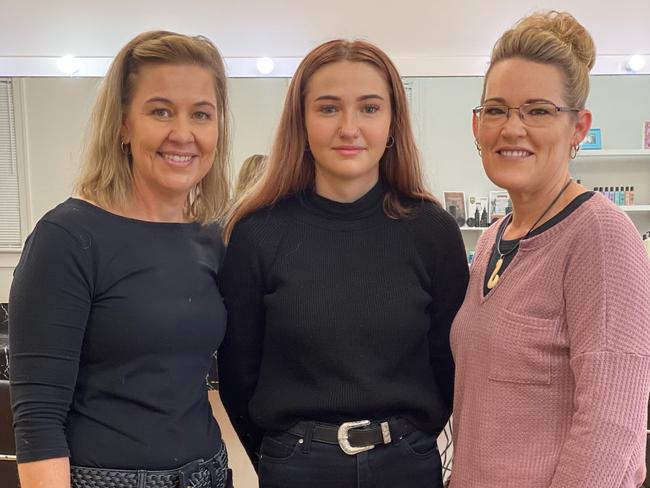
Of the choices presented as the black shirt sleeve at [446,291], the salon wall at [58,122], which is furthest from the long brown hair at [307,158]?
the salon wall at [58,122]

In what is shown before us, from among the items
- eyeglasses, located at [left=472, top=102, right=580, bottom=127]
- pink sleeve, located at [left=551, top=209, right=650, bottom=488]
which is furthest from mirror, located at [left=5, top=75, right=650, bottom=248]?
pink sleeve, located at [left=551, top=209, right=650, bottom=488]

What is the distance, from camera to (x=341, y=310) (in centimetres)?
119

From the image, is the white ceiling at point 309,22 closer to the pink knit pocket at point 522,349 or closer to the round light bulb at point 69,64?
the round light bulb at point 69,64

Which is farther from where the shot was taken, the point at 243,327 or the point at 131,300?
the point at 243,327

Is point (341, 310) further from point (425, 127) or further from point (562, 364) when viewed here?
point (425, 127)

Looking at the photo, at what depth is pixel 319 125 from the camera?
123cm

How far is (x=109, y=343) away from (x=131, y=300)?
82 mm

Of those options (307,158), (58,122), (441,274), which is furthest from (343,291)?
(58,122)

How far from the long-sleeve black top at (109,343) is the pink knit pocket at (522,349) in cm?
55

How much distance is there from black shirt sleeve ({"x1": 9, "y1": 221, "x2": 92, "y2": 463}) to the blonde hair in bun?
869 mm

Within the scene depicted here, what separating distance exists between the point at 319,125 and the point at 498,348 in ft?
1.88

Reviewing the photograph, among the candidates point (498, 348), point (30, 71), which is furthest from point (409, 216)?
point (30, 71)

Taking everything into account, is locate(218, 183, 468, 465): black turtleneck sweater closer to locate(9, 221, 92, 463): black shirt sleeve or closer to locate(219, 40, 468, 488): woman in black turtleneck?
locate(219, 40, 468, 488): woman in black turtleneck

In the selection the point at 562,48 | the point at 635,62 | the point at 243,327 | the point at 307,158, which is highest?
the point at 635,62
